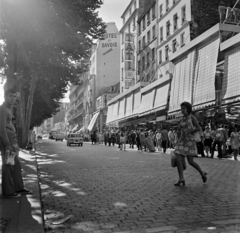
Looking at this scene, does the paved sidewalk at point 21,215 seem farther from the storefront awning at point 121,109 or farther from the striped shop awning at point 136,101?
the storefront awning at point 121,109

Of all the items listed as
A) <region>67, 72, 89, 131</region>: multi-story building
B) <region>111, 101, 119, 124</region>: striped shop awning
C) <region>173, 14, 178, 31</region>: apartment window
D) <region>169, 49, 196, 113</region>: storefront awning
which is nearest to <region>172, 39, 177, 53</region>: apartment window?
<region>173, 14, 178, 31</region>: apartment window

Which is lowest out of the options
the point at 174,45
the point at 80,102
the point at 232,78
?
the point at 232,78

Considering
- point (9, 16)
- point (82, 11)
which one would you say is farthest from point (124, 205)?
point (82, 11)

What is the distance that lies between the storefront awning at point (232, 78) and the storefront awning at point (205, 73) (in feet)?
4.08

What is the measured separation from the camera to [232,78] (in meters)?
18.2

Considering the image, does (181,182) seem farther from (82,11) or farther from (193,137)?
(82,11)

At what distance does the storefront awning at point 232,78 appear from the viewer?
1757 centimetres

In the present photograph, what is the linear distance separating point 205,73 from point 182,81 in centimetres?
342

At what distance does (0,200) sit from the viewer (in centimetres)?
518

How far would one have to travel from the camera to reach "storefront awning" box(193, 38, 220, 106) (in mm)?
20344

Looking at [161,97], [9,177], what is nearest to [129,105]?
[161,97]

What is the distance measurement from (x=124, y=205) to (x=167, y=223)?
1.18m

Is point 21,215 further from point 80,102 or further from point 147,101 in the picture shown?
point 80,102

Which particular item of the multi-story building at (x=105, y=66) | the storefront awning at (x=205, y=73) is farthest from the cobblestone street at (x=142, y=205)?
the multi-story building at (x=105, y=66)
